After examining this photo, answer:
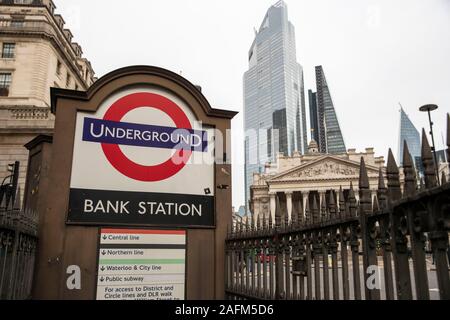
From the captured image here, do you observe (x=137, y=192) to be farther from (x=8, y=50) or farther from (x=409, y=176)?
(x=8, y=50)

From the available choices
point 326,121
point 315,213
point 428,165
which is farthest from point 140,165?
point 326,121

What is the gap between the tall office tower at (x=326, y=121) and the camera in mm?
174375

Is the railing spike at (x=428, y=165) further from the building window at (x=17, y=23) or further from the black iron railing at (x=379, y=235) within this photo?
the building window at (x=17, y=23)

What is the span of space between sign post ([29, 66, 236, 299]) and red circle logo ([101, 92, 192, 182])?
14 millimetres

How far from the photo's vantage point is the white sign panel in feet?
14.2

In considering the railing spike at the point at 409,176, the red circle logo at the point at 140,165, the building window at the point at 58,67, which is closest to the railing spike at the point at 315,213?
the railing spike at the point at 409,176

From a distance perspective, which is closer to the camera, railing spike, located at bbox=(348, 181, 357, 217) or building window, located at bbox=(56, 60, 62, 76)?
railing spike, located at bbox=(348, 181, 357, 217)

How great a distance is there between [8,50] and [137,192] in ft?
108

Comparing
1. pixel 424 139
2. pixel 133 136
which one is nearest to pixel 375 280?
pixel 424 139

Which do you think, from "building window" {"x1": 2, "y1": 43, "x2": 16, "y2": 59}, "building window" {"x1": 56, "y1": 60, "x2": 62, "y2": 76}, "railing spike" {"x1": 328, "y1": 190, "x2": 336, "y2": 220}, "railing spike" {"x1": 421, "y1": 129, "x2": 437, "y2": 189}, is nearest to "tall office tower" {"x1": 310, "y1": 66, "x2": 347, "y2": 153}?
"building window" {"x1": 56, "y1": 60, "x2": 62, "y2": 76}

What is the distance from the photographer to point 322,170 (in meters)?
59.8

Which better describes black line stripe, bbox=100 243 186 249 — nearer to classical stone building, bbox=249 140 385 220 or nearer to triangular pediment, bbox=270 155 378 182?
classical stone building, bbox=249 140 385 220

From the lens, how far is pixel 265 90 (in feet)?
625
